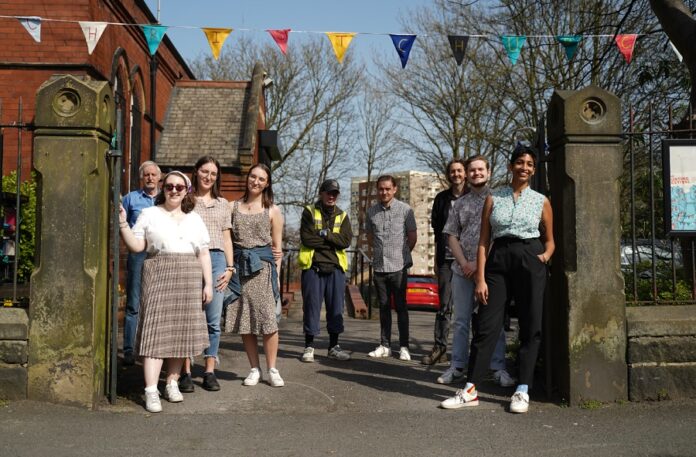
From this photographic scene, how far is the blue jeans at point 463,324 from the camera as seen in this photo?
246 inches

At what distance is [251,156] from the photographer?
59.9 ft

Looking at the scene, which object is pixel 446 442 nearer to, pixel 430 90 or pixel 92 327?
pixel 92 327

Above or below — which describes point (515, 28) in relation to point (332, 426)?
above

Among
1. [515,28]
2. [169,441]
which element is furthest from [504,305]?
[515,28]

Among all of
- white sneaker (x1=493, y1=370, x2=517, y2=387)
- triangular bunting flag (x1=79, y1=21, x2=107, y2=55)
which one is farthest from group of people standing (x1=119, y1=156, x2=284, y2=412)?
triangular bunting flag (x1=79, y1=21, x2=107, y2=55)

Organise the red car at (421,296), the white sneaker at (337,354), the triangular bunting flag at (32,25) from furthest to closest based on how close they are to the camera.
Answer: the red car at (421,296) < the triangular bunting flag at (32,25) < the white sneaker at (337,354)

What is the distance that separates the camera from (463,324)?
6316 millimetres

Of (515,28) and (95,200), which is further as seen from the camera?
(515,28)

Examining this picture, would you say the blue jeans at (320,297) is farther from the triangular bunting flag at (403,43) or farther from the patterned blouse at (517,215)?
the triangular bunting flag at (403,43)

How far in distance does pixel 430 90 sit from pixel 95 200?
2669 cm

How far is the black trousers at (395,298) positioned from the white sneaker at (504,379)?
5.09 feet

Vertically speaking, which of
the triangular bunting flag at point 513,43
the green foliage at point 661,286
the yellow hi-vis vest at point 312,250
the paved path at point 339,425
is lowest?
the paved path at point 339,425

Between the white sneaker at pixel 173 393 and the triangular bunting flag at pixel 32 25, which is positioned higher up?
the triangular bunting flag at pixel 32 25

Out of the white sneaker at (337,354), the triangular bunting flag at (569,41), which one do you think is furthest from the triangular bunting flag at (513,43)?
the white sneaker at (337,354)
